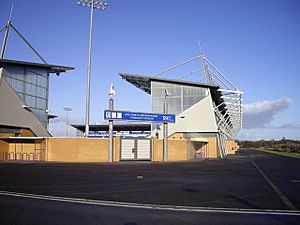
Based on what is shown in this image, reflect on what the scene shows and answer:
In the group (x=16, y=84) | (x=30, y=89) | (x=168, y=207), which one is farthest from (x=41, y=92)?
(x=168, y=207)

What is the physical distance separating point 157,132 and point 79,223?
4029 cm

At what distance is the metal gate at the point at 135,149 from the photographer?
3109cm

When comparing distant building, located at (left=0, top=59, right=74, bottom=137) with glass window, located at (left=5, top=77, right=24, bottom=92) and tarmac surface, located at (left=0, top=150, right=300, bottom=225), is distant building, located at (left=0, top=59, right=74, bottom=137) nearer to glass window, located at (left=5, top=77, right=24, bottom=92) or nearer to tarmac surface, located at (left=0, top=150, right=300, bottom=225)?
glass window, located at (left=5, top=77, right=24, bottom=92)

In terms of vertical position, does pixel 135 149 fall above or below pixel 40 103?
below

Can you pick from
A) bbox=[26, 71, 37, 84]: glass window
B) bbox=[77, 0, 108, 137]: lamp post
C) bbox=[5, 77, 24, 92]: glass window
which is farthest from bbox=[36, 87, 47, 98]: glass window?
bbox=[77, 0, 108, 137]: lamp post

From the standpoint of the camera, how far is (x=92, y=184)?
13750 millimetres

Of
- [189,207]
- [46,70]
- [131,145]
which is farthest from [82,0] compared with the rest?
[189,207]

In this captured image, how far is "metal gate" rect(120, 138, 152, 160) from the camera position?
3109cm

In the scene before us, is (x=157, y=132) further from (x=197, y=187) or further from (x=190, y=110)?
(x=197, y=187)

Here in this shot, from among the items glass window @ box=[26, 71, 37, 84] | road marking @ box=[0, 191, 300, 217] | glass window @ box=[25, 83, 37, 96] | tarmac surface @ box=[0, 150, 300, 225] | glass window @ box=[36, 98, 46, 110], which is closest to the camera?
tarmac surface @ box=[0, 150, 300, 225]

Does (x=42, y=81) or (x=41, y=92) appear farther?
(x=42, y=81)

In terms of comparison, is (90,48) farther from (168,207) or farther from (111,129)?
(168,207)

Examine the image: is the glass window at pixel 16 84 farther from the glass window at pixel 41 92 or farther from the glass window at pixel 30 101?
the glass window at pixel 41 92

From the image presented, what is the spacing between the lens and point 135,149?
3161 centimetres
